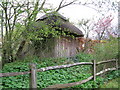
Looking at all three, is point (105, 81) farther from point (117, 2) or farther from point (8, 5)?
point (117, 2)

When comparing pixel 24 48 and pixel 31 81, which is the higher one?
pixel 24 48

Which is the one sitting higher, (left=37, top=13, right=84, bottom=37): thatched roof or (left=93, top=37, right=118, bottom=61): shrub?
(left=37, top=13, right=84, bottom=37): thatched roof

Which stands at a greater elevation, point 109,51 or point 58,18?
point 58,18

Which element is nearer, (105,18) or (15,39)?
(15,39)

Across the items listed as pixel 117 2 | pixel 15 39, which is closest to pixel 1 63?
pixel 15 39

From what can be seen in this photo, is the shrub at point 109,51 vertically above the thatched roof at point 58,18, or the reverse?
the thatched roof at point 58,18

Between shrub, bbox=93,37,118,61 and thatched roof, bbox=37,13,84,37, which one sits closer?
shrub, bbox=93,37,118,61

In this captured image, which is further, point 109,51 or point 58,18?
point 58,18

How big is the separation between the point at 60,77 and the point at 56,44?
4.52 metres

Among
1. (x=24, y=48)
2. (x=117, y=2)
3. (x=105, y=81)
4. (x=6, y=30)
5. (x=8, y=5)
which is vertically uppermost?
(x=117, y=2)

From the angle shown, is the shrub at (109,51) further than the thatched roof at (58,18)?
No

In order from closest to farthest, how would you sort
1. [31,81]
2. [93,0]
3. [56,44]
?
[31,81] < [93,0] < [56,44]

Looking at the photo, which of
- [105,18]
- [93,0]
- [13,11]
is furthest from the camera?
[105,18]

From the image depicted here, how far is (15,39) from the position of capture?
568 centimetres
